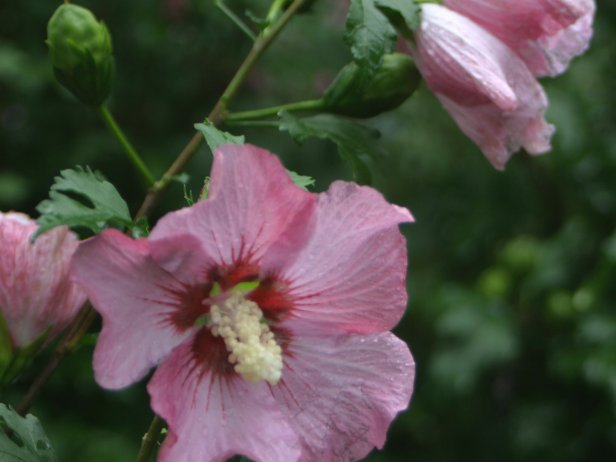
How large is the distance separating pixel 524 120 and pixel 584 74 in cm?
196

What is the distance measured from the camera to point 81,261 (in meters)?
0.62

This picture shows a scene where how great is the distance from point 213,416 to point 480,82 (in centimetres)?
30

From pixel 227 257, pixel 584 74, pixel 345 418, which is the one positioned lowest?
pixel 584 74

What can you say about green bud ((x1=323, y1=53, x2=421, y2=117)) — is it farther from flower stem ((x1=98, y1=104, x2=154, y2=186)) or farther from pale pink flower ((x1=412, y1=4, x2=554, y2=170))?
flower stem ((x1=98, y1=104, x2=154, y2=186))

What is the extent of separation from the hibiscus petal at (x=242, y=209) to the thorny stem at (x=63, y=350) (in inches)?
4.6

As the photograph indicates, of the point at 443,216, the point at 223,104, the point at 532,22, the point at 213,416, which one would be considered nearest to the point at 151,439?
the point at 213,416

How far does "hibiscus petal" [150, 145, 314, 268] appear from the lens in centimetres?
64

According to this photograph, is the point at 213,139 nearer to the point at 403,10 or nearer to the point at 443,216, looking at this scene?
the point at 403,10

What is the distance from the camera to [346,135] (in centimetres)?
88

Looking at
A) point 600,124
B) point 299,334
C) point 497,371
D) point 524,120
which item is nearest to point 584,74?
point 600,124

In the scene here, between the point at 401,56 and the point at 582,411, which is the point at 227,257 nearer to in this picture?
the point at 401,56

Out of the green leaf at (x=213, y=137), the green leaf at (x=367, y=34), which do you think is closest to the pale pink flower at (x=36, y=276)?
the green leaf at (x=213, y=137)

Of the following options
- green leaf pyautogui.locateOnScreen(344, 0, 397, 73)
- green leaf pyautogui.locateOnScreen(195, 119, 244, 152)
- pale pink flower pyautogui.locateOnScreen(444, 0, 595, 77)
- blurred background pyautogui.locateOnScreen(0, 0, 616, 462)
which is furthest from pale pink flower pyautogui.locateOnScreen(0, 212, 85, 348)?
blurred background pyautogui.locateOnScreen(0, 0, 616, 462)

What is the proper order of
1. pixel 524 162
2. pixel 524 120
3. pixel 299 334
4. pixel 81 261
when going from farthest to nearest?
1. pixel 524 162
2. pixel 524 120
3. pixel 299 334
4. pixel 81 261
